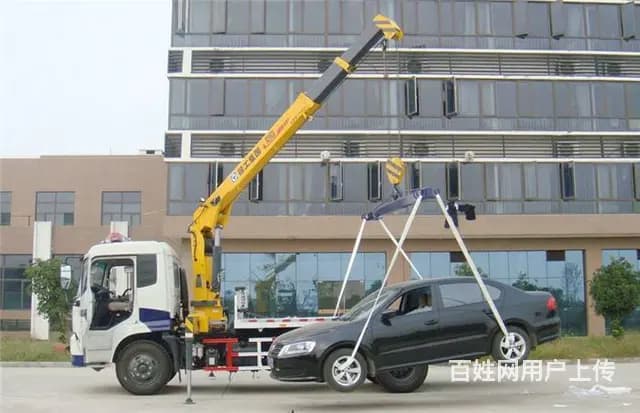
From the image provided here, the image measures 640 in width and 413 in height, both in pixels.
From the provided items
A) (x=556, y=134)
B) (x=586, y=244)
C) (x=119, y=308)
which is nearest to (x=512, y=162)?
(x=556, y=134)

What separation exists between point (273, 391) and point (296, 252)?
63.6ft

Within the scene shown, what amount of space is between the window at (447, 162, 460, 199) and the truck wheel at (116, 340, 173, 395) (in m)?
21.8

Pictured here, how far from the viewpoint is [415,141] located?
1330 inches

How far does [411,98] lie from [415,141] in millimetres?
1919

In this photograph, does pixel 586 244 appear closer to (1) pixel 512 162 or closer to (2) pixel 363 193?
(1) pixel 512 162

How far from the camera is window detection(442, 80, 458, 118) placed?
111 ft

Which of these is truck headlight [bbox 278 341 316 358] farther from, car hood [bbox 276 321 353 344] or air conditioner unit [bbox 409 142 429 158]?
air conditioner unit [bbox 409 142 429 158]

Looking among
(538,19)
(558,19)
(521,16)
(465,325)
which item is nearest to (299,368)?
(465,325)

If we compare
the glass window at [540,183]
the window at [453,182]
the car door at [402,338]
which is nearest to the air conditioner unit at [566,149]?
the glass window at [540,183]

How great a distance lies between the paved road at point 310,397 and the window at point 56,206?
27947 mm

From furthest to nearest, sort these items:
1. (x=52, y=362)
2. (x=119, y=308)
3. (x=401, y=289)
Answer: (x=52, y=362), (x=119, y=308), (x=401, y=289)

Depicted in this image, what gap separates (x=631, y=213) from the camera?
33.9 m

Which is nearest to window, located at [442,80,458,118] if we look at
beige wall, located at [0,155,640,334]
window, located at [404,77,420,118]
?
window, located at [404,77,420,118]

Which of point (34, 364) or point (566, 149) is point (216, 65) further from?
point (34, 364)
